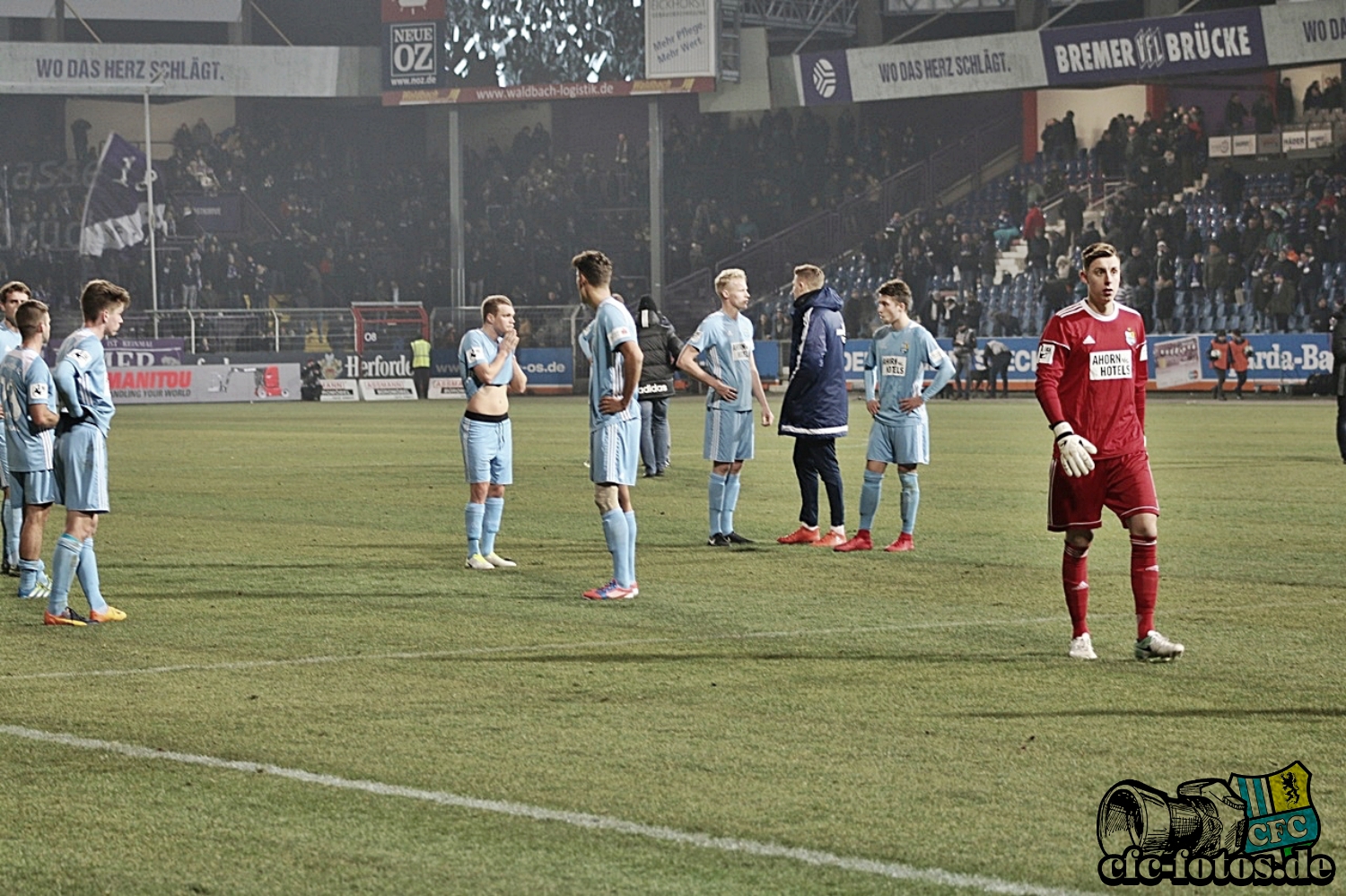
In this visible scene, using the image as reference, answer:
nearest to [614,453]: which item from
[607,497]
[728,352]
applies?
[607,497]

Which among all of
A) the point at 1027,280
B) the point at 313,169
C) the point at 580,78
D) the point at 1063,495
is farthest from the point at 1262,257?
the point at 1063,495

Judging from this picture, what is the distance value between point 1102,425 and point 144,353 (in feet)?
139

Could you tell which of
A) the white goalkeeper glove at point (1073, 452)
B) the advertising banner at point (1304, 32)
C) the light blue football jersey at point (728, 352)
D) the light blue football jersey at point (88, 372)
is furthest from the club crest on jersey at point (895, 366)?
the advertising banner at point (1304, 32)

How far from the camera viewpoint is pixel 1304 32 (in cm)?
4434

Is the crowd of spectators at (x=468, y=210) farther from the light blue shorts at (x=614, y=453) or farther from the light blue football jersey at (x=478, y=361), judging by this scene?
the light blue shorts at (x=614, y=453)

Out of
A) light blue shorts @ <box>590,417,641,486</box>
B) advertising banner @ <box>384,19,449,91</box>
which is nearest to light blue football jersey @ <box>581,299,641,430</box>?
light blue shorts @ <box>590,417,641,486</box>

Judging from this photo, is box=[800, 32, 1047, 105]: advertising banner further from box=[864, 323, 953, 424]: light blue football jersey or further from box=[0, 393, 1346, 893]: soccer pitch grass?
box=[864, 323, 953, 424]: light blue football jersey

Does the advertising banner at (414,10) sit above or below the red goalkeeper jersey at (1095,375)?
above

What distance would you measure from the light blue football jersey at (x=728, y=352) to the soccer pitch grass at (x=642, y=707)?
4.22 ft

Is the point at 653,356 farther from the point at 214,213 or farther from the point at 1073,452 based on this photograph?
the point at 214,213

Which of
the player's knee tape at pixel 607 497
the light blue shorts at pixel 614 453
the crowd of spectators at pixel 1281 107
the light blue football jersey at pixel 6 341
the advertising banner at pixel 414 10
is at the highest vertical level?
the advertising banner at pixel 414 10

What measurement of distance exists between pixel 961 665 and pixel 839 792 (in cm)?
273

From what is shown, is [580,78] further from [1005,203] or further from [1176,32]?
[1176,32]

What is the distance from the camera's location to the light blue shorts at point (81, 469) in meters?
10.5
